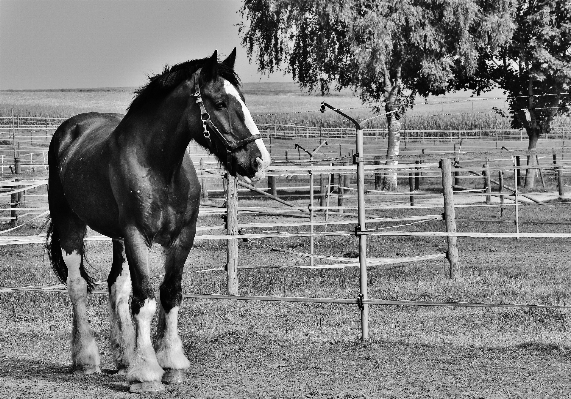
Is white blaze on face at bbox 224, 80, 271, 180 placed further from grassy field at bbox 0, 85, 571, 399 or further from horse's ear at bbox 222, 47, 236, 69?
grassy field at bbox 0, 85, 571, 399

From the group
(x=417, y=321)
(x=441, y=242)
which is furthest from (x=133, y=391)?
(x=441, y=242)

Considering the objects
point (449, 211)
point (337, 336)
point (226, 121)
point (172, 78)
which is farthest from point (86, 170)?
point (449, 211)

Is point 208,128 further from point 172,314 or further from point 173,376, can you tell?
point 173,376

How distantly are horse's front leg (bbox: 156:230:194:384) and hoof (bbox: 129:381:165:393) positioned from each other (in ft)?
0.68

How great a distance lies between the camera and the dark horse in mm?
6066

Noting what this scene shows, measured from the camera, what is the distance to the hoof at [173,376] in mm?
6363

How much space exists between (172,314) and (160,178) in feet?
3.31

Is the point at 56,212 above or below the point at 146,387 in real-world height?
above

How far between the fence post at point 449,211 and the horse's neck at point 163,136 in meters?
6.73

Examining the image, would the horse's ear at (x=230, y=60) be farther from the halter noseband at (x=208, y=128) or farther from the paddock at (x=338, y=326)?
the paddock at (x=338, y=326)

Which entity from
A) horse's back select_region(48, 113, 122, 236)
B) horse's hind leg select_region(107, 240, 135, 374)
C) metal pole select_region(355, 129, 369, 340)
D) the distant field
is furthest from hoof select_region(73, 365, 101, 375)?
the distant field

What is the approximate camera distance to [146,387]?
6129 mm

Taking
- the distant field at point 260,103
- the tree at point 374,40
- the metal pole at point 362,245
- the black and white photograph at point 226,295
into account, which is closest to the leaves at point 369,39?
the tree at point 374,40

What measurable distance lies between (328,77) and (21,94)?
90.1 m
